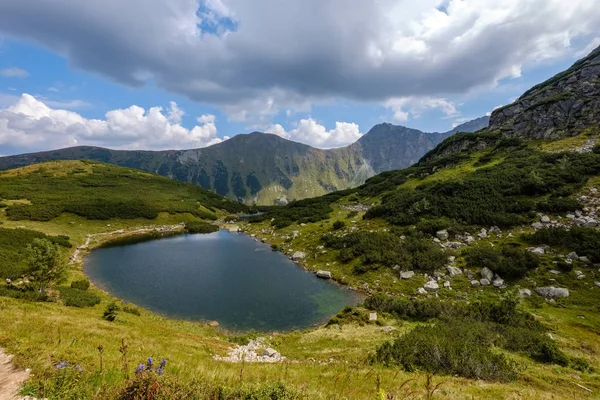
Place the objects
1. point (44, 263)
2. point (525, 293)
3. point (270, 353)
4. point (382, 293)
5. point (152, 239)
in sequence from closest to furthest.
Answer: point (270, 353)
point (44, 263)
point (525, 293)
point (382, 293)
point (152, 239)

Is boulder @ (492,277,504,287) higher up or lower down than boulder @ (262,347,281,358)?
higher up

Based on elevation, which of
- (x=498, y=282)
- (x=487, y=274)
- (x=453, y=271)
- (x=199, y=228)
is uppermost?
(x=487, y=274)

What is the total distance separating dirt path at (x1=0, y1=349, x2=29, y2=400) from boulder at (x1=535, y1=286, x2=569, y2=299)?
35.2m

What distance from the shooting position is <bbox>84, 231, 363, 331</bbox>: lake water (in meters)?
27.6

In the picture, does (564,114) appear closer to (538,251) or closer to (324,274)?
(538,251)

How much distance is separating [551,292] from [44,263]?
4651 cm

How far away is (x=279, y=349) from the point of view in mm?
19750

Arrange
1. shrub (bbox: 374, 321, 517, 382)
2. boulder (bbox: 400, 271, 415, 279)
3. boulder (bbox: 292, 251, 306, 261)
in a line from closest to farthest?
1. shrub (bbox: 374, 321, 517, 382)
2. boulder (bbox: 400, 271, 415, 279)
3. boulder (bbox: 292, 251, 306, 261)

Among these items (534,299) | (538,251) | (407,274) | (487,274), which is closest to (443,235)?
(487,274)

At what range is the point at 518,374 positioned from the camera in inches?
493

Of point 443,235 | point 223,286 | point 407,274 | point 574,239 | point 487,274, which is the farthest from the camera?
point 443,235

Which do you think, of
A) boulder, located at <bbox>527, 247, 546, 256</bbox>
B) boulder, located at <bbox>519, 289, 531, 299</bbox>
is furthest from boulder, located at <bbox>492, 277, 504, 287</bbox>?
boulder, located at <bbox>527, 247, 546, 256</bbox>

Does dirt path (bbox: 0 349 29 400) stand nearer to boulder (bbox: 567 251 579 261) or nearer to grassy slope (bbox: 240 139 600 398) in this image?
grassy slope (bbox: 240 139 600 398)

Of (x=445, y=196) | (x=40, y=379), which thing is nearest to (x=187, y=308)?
(x=40, y=379)
